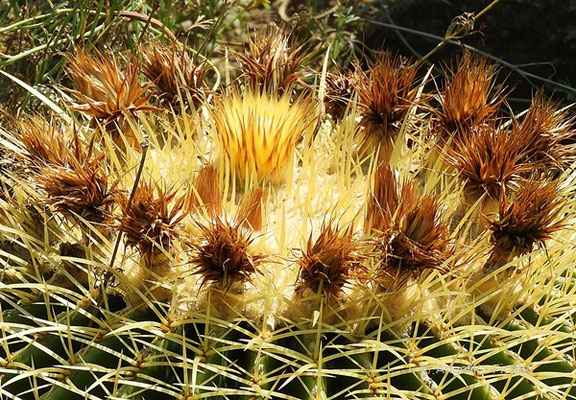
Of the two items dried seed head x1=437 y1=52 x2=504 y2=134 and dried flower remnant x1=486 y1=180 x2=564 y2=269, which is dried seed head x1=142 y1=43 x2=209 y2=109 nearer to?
dried seed head x1=437 y1=52 x2=504 y2=134

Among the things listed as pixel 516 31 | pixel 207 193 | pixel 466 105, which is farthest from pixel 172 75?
pixel 516 31

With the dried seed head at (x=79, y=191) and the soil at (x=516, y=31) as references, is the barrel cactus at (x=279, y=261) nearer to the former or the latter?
the dried seed head at (x=79, y=191)

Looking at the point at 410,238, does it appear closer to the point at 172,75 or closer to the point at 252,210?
the point at 252,210

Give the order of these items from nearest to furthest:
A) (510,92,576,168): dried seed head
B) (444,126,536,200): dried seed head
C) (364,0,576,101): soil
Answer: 1. (444,126,536,200): dried seed head
2. (510,92,576,168): dried seed head
3. (364,0,576,101): soil

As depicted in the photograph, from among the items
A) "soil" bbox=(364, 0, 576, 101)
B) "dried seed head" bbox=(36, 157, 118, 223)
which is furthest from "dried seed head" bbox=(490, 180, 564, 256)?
"soil" bbox=(364, 0, 576, 101)

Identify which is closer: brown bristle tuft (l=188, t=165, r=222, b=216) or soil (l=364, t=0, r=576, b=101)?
brown bristle tuft (l=188, t=165, r=222, b=216)

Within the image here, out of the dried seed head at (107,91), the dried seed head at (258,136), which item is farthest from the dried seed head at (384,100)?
the dried seed head at (107,91)

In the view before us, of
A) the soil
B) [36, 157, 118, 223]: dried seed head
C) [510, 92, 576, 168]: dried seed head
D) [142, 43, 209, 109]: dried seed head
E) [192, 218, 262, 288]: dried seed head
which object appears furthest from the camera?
the soil
